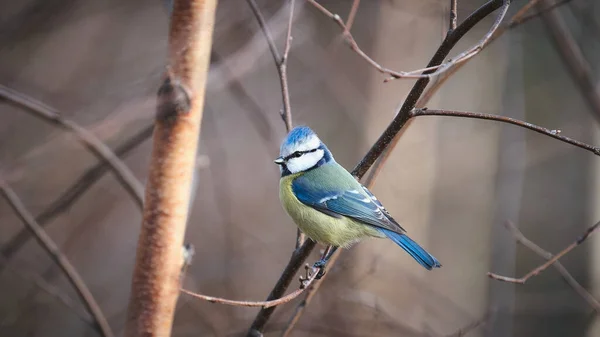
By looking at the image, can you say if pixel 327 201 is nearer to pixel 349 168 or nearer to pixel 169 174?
pixel 169 174

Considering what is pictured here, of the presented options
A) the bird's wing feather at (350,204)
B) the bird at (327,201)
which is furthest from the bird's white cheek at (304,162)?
the bird's wing feather at (350,204)

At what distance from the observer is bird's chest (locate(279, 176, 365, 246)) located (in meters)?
1.80

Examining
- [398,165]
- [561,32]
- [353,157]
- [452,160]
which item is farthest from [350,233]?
[452,160]

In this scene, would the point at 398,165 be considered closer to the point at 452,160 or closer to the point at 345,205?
the point at 452,160

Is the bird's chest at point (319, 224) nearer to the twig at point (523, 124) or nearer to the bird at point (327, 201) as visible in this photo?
the bird at point (327, 201)

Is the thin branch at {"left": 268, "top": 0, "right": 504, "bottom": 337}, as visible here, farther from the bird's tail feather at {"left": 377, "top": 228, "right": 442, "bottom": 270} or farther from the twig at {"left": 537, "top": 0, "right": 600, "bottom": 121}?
the twig at {"left": 537, "top": 0, "right": 600, "bottom": 121}

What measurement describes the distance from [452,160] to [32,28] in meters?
4.45

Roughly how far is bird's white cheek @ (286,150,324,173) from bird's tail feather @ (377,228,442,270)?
417 millimetres

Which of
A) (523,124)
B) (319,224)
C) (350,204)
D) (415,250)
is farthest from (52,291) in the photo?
(523,124)

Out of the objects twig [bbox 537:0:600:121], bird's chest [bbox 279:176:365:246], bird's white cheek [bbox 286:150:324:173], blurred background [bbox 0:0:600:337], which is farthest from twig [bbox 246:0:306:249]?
twig [bbox 537:0:600:121]

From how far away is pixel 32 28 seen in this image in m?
3.40

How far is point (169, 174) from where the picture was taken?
132cm

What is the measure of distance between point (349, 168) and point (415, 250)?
3.66 meters

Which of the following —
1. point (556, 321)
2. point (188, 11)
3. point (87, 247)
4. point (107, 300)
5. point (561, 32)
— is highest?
point (188, 11)
